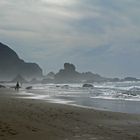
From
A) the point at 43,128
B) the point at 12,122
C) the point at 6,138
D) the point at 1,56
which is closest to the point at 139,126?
the point at 43,128

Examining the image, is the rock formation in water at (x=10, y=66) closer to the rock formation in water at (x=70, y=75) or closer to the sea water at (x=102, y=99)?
the rock formation in water at (x=70, y=75)

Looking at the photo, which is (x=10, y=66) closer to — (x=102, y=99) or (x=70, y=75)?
(x=70, y=75)

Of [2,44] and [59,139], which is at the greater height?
[2,44]

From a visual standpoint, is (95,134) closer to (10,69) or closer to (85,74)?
(85,74)

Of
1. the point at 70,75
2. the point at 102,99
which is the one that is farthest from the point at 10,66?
the point at 102,99

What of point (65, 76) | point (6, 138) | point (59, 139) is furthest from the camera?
point (65, 76)

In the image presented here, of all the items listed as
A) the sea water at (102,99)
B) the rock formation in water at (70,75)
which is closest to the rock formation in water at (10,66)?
the rock formation in water at (70,75)

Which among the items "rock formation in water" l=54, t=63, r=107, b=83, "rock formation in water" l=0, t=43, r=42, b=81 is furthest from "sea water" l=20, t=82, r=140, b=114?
"rock formation in water" l=0, t=43, r=42, b=81

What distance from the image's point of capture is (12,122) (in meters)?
11.0

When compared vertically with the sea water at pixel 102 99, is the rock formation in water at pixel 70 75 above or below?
above

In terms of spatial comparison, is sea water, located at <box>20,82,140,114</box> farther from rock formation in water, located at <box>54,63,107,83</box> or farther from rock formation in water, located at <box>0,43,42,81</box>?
rock formation in water, located at <box>0,43,42,81</box>

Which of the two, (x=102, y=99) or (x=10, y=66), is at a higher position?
(x=10, y=66)

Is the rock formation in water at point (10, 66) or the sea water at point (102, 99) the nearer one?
the sea water at point (102, 99)

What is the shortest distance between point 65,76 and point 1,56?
49059mm
